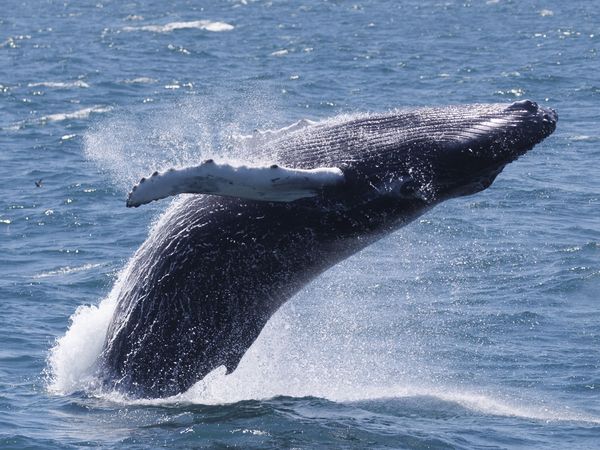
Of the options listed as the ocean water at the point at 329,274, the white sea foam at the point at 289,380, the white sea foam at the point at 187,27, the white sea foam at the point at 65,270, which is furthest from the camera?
the white sea foam at the point at 187,27

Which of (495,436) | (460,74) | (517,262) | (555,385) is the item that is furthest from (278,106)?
(495,436)

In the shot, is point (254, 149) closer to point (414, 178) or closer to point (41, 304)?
point (414, 178)

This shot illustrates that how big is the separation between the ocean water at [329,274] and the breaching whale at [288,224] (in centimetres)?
56

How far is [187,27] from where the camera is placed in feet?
209

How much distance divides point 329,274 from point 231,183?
9.15 meters

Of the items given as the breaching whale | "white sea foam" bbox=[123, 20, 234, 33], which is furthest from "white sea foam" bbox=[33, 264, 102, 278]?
"white sea foam" bbox=[123, 20, 234, 33]

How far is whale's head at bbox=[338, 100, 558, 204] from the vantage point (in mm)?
12375

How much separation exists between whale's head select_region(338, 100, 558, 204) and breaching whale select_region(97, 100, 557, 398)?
12mm

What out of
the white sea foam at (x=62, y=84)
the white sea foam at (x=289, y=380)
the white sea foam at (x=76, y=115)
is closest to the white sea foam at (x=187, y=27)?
the white sea foam at (x=62, y=84)

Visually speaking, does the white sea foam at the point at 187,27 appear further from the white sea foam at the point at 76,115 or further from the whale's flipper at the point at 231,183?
the whale's flipper at the point at 231,183

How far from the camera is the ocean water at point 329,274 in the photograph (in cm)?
1286

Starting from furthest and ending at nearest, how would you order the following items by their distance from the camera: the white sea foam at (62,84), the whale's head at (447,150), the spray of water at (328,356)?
the white sea foam at (62,84), the spray of water at (328,356), the whale's head at (447,150)

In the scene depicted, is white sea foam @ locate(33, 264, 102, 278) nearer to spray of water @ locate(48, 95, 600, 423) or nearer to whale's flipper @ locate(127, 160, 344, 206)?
spray of water @ locate(48, 95, 600, 423)

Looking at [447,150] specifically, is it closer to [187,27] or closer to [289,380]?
[289,380]
